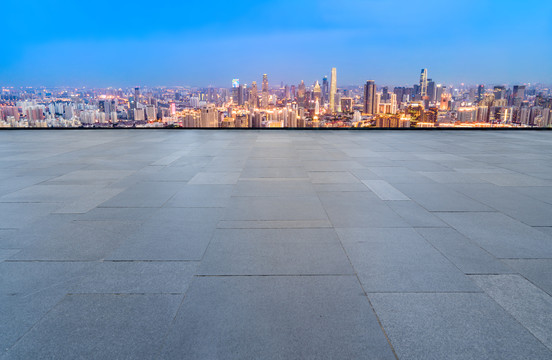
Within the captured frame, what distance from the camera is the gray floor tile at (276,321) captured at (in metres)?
2.40

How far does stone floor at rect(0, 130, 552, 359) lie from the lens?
8.25 ft

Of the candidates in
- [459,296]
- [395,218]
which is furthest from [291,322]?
[395,218]

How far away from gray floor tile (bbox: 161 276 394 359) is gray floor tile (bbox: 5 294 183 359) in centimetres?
17

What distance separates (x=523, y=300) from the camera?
3.04m

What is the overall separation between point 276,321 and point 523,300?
2363 mm

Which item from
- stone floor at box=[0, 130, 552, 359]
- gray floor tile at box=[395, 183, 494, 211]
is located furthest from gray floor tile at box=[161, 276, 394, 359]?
gray floor tile at box=[395, 183, 494, 211]

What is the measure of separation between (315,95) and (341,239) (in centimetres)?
4511

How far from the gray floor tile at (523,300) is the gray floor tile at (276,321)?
127 centimetres

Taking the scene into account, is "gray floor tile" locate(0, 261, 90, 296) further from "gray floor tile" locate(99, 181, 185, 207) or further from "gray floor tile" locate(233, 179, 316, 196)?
"gray floor tile" locate(233, 179, 316, 196)

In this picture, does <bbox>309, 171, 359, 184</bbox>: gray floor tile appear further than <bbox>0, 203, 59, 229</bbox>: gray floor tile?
Yes

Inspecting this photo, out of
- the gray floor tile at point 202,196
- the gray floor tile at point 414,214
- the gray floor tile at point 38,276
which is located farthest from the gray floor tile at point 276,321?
the gray floor tile at point 202,196

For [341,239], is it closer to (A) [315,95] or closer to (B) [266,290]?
(B) [266,290]

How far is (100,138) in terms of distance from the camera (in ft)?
50.9

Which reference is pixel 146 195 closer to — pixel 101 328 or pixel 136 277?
pixel 136 277
